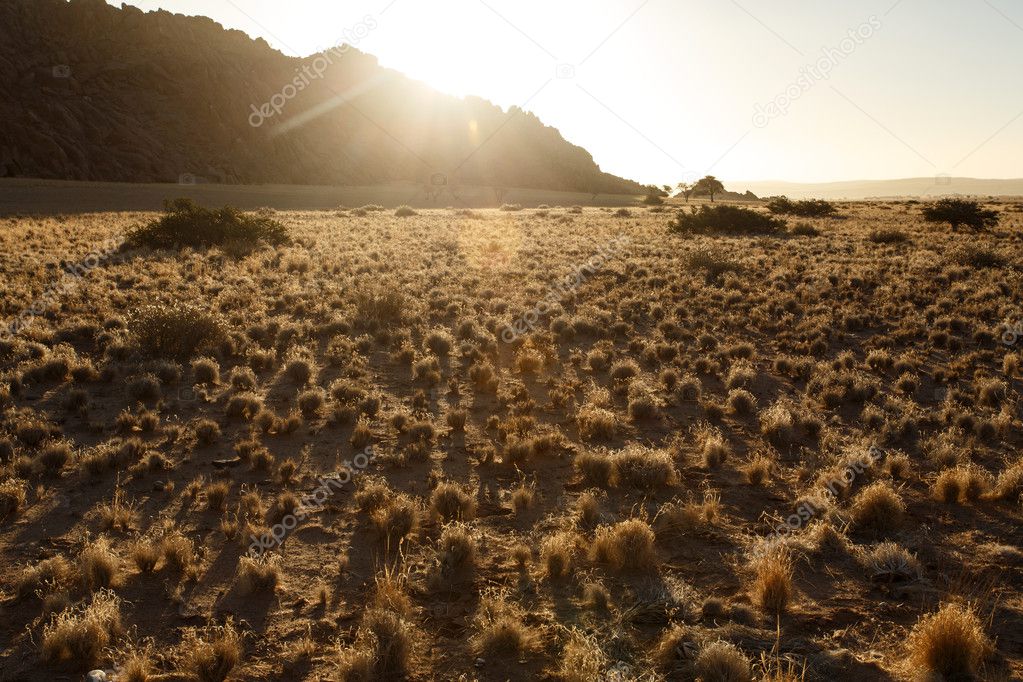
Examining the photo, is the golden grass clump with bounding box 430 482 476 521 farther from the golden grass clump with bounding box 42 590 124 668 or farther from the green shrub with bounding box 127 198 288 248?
the green shrub with bounding box 127 198 288 248

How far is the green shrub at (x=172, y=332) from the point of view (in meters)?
14.1

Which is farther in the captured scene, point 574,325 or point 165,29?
point 165,29

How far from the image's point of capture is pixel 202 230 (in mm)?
31641

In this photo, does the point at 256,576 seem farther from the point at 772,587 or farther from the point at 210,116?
the point at 210,116

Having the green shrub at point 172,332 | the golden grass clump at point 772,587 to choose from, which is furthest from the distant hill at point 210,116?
the golden grass clump at point 772,587

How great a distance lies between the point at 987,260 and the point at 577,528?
26123 millimetres

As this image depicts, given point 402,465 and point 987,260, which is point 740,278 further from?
point 402,465

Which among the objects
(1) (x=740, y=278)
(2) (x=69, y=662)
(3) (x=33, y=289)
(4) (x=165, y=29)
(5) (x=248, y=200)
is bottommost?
(2) (x=69, y=662)

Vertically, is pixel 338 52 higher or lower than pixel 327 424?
higher

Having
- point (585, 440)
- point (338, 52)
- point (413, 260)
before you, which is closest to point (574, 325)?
point (585, 440)

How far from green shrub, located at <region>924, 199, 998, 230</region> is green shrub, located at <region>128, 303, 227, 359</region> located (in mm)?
43062

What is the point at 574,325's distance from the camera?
713 inches

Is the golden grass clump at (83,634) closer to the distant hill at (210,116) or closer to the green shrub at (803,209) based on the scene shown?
the green shrub at (803,209)

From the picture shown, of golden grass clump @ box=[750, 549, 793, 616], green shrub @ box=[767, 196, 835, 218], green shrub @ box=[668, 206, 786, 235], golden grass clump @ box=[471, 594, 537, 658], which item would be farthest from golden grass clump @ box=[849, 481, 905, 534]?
green shrub @ box=[767, 196, 835, 218]
